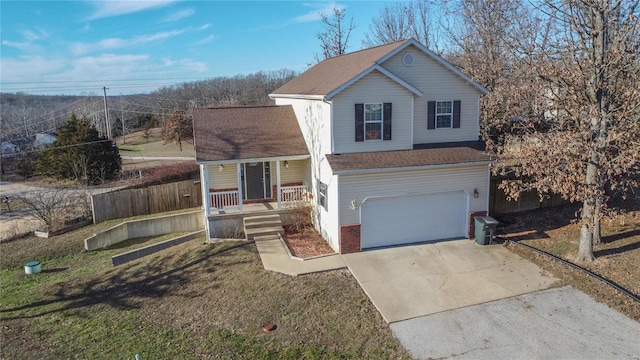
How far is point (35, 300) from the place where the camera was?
13062 millimetres

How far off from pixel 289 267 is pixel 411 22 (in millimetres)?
30315

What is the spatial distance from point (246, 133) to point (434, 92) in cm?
760

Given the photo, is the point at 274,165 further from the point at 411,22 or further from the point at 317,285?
the point at 411,22

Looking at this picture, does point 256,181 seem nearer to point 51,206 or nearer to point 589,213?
point 51,206

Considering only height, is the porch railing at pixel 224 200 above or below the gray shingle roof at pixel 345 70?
below

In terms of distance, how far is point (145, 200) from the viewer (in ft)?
71.5

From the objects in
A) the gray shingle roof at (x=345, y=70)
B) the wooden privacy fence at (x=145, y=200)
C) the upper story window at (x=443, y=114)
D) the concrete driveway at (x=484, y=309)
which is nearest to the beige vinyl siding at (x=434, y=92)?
the upper story window at (x=443, y=114)

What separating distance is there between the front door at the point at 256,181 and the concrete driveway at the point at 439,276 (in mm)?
6220

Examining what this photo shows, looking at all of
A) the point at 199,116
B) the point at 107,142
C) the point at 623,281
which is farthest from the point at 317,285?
the point at 107,142

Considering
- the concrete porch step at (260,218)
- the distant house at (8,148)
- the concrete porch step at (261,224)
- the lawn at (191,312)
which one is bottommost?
the lawn at (191,312)

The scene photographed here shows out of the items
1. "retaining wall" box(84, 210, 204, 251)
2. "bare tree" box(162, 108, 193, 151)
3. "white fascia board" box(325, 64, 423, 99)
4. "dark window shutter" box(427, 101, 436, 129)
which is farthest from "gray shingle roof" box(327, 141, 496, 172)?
"bare tree" box(162, 108, 193, 151)

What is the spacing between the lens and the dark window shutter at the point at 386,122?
14149 mm

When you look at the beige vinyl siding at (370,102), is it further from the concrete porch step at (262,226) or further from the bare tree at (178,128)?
the bare tree at (178,128)

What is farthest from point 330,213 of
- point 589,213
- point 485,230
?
point 589,213
